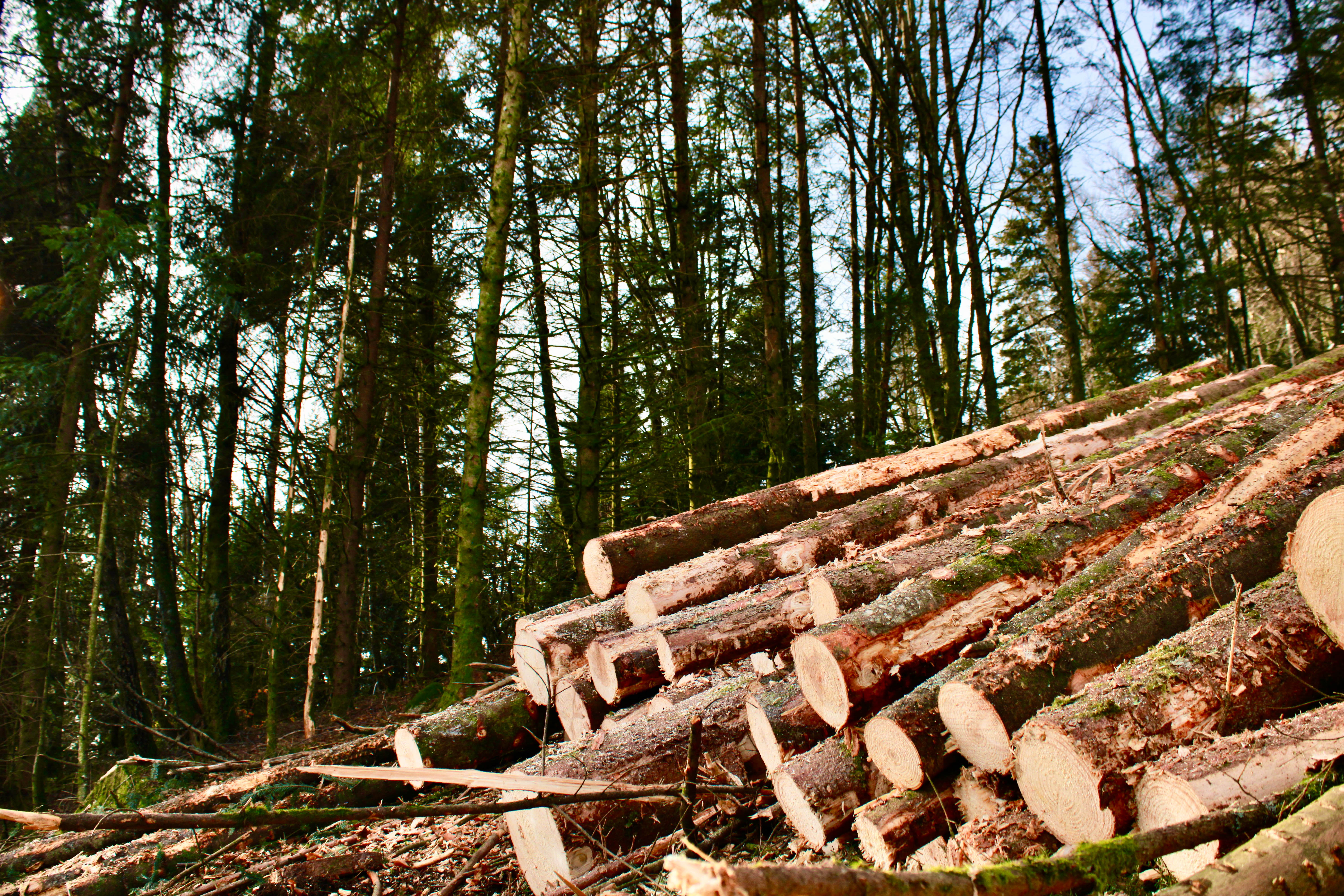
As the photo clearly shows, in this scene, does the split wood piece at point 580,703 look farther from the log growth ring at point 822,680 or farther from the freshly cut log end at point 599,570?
the log growth ring at point 822,680

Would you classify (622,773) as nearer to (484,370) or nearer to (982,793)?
Answer: (982,793)

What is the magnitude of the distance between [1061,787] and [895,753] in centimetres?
54

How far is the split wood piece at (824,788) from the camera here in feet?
8.29

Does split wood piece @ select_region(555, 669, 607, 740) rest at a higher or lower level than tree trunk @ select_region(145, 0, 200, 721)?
lower

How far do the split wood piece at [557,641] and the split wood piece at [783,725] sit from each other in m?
1.23

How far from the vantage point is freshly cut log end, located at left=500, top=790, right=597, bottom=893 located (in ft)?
8.77

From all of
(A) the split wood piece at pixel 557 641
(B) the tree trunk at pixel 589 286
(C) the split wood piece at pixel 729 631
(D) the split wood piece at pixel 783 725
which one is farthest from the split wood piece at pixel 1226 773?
(B) the tree trunk at pixel 589 286

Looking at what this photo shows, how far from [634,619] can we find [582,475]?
381 cm

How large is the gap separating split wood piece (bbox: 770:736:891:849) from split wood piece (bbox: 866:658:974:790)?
78 millimetres

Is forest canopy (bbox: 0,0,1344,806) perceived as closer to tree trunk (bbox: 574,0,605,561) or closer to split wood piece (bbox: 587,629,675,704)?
tree trunk (bbox: 574,0,605,561)

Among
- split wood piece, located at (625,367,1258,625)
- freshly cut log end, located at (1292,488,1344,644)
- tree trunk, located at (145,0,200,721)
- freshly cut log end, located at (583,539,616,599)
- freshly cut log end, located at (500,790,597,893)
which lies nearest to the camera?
freshly cut log end, located at (1292,488,1344,644)

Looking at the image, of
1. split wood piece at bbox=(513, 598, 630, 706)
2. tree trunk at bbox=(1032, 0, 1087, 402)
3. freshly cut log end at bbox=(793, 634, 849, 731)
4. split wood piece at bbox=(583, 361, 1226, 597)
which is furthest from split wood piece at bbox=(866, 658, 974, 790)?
tree trunk at bbox=(1032, 0, 1087, 402)

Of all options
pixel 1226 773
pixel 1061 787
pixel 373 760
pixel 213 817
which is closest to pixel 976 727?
pixel 1061 787

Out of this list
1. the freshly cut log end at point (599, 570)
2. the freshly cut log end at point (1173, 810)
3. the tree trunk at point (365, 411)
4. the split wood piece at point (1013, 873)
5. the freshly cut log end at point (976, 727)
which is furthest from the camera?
the tree trunk at point (365, 411)
